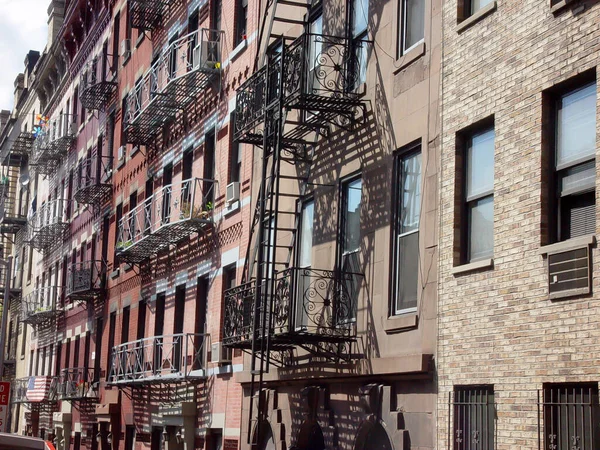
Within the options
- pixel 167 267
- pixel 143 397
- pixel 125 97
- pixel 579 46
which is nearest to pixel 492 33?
pixel 579 46

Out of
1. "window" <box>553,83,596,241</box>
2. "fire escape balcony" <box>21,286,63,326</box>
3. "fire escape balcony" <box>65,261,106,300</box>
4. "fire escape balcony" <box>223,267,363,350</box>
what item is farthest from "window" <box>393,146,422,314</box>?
"fire escape balcony" <box>21,286,63,326</box>

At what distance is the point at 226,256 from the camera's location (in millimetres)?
25109

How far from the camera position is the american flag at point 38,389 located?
43800 mm

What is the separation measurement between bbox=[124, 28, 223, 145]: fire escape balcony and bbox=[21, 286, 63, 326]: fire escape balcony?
14.8 m

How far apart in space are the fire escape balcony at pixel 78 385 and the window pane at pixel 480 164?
24931 millimetres

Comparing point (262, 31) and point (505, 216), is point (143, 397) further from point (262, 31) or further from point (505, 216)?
point (505, 216)

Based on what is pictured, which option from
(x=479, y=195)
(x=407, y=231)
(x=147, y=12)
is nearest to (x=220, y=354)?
(x=407, y=231)

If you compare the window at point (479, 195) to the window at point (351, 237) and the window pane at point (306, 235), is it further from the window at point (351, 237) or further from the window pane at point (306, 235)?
the window pane at point (306, 235)

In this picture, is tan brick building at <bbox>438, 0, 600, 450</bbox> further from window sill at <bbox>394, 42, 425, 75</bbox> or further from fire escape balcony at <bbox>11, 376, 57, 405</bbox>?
fire escape balcony at <bbox>11, 376, 57, 405</bbox>

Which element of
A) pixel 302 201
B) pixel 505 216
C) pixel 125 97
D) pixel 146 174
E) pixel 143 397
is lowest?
pixel 143 397

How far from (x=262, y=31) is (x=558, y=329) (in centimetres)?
1281

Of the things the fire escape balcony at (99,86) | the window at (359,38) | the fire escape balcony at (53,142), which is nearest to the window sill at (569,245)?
the window at (359,38)

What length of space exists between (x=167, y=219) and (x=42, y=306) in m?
22.8

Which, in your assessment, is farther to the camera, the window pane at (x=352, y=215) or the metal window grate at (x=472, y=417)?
the window pane at (x=352, y=215)
